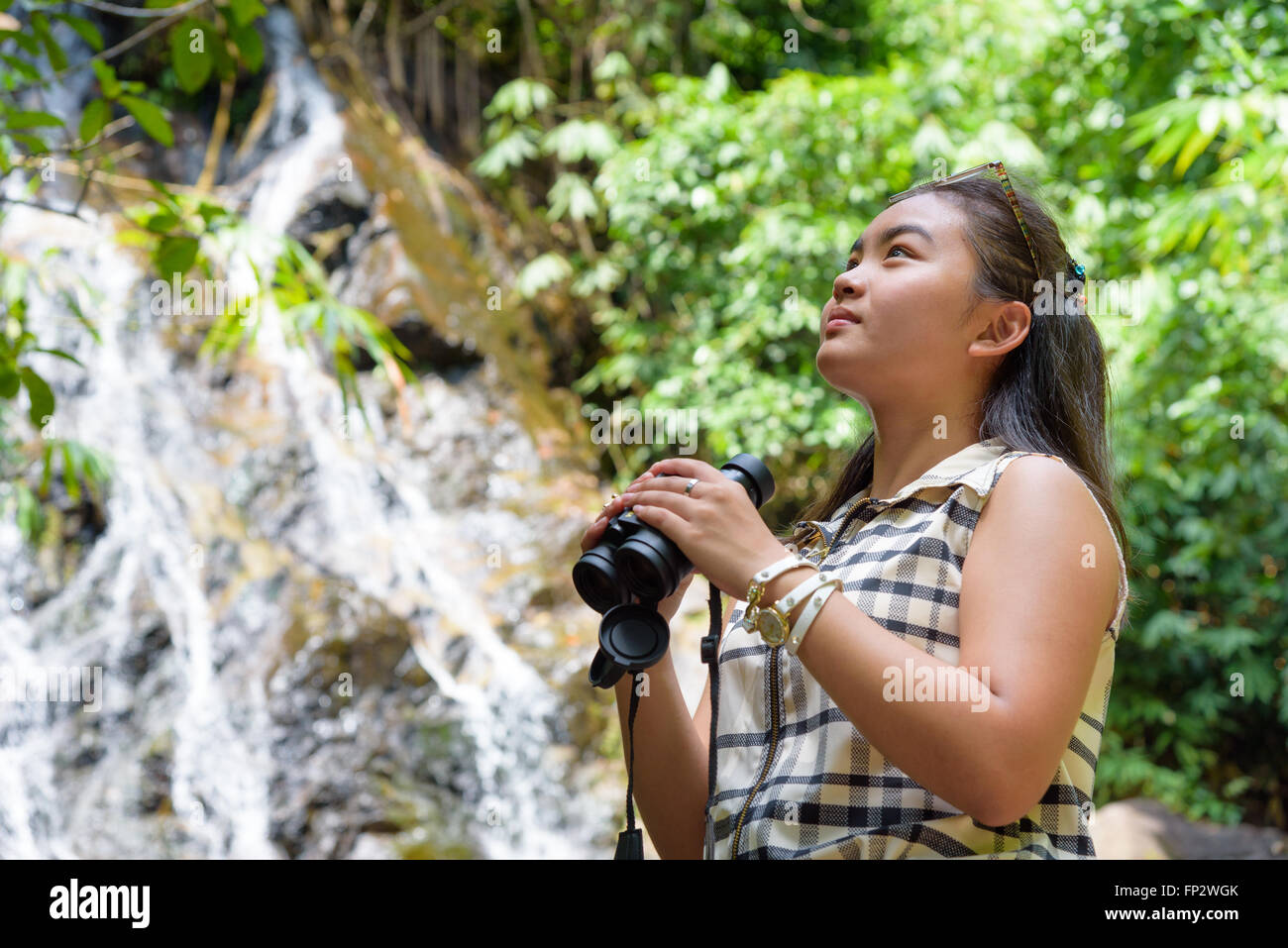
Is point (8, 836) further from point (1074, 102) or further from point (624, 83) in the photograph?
point (1074, 102)

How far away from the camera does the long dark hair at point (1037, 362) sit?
106 cm

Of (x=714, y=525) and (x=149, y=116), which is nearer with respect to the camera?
(x=714, y=525)

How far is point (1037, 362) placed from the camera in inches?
43.0

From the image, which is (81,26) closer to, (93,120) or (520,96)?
(93,120)

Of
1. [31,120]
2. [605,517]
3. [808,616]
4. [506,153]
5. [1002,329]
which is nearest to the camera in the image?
[808,616]

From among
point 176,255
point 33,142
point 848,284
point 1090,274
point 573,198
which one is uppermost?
point 573,198

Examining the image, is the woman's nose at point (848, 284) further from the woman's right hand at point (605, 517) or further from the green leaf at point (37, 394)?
the green leaf at point (37, 394)

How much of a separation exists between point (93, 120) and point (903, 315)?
123cm

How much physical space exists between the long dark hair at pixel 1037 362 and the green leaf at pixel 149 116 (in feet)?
3.59

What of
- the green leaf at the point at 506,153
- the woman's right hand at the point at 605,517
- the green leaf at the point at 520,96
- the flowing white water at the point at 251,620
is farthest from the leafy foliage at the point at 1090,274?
the woman's right hand at the point at 605,517

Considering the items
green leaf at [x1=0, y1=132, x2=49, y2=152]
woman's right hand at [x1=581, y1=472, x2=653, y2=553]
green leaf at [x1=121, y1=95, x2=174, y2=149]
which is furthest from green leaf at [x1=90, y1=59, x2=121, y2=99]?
woman's right hand at [x1=581, y1=472, x2=653, y2=553]

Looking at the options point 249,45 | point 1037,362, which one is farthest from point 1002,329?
point 249,45

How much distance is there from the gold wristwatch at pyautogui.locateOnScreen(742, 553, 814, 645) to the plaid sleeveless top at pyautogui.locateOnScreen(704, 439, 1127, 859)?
0.11m

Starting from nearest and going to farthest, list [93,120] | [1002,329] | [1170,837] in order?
[1002,329] < [93,120] < [1170,837]
